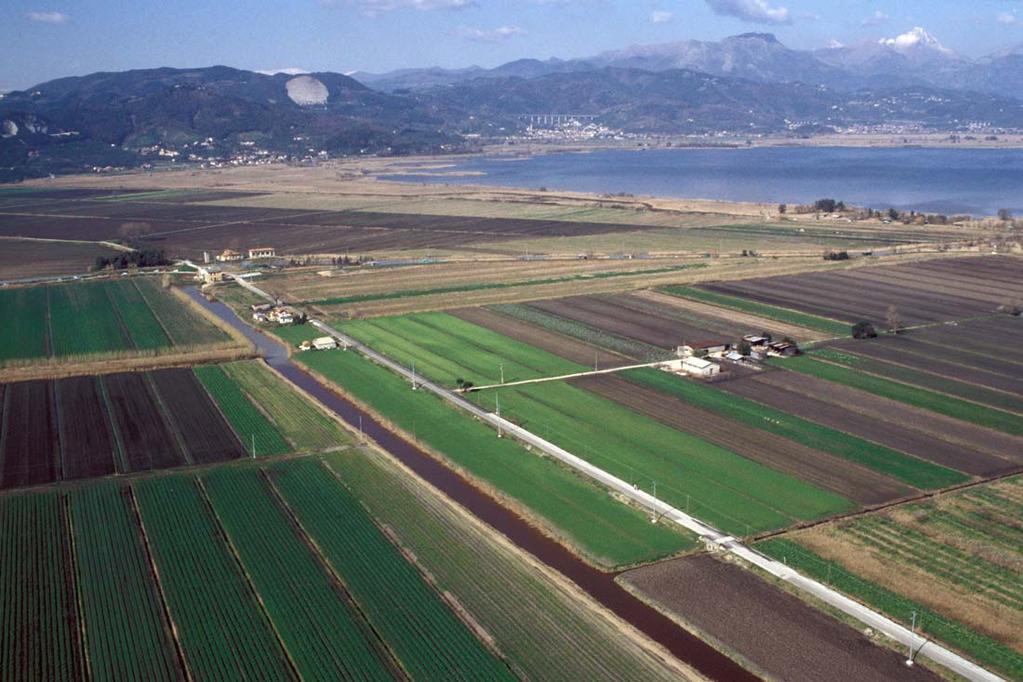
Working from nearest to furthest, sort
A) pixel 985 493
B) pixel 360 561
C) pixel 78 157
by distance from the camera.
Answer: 1. pixel 360 561
2. pixel 985 493
3. pixel 78 157

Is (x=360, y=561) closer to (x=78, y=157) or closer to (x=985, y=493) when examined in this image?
(x=985, y=493)

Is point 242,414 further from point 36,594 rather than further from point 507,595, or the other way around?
point 507,595

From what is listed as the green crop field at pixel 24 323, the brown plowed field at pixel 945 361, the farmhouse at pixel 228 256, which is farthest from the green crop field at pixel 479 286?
the farmhouse at pixel 228 256

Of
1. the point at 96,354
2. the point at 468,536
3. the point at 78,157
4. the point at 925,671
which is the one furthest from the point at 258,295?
the point at 78,157

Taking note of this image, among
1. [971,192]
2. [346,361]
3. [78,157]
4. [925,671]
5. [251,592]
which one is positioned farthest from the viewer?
[78,157]

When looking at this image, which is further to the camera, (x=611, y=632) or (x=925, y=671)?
(x=611, y=632)

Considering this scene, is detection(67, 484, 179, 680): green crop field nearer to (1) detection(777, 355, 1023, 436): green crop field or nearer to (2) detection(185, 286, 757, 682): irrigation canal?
(2) detection(185, 286, 757, 682): irrigation canal

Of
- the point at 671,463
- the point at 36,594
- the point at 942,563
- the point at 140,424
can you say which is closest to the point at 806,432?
the point at 671,463

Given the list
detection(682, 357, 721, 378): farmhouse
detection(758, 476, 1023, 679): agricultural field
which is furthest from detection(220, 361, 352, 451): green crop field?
detection(758, 476, 1023, 679): agricultural field
